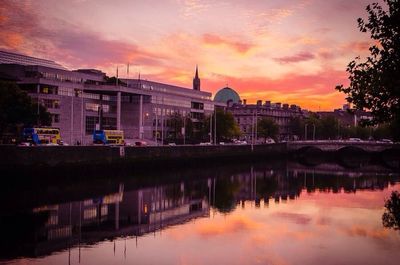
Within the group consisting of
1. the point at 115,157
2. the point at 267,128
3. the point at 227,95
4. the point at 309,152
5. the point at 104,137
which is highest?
the point at 227,95

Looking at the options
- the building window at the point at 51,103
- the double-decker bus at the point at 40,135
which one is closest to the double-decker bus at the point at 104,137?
the double-decker bus at the point at 40,135

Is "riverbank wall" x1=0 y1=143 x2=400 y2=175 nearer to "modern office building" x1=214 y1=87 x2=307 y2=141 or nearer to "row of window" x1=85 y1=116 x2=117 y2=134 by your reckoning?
"row of window" x1=85 y1=116 x2=117 y2=134

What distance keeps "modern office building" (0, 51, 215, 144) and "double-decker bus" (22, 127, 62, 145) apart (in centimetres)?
691

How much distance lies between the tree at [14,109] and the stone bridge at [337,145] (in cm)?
6538

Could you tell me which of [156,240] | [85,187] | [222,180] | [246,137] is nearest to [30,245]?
[156,240]

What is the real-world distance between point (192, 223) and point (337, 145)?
86.6 metres

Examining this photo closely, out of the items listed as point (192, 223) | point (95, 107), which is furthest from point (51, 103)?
point (192, 223)

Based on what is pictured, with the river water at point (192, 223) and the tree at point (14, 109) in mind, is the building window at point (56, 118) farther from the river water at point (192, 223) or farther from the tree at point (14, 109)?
the river water at point (192, 223)

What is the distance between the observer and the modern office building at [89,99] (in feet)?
278

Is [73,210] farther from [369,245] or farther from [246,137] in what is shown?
[246,137]

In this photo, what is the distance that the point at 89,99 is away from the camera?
93.0 metres

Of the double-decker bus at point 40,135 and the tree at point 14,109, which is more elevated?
the tree at point 14,109

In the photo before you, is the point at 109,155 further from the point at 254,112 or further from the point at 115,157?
the point at 254,112

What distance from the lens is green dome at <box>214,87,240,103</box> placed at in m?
186
